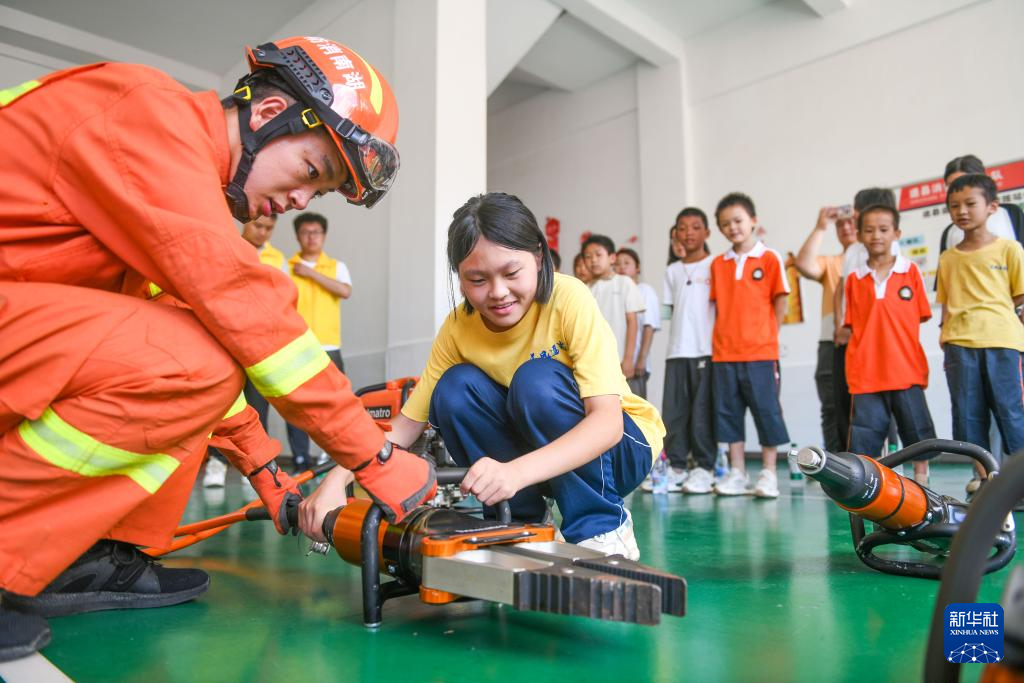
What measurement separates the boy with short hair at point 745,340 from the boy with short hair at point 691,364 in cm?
14

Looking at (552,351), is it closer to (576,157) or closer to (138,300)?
(138,300)

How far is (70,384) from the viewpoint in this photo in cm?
113

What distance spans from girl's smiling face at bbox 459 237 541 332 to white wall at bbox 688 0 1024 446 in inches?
203

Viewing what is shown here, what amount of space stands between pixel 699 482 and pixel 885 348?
1.15 meters

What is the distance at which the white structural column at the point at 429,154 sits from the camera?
495 cm

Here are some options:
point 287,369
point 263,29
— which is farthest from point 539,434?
point 263,29

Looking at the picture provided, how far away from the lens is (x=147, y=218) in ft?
3.54

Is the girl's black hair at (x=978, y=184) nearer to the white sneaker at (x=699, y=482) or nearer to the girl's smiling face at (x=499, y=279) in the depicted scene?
the white sneaker at (x=699, y=482)

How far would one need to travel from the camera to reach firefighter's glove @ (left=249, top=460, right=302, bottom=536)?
1782 millimetres

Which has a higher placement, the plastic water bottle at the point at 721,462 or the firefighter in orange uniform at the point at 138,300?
the firefighter in orange uniform at the point at 138,300

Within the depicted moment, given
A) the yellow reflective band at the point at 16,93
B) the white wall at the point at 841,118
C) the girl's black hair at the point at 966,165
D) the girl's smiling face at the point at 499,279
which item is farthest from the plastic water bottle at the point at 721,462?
the yellow reflective band at the point at 16,93

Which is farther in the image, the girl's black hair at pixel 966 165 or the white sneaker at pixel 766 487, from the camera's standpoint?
the girl's black hair at pixel 966 165

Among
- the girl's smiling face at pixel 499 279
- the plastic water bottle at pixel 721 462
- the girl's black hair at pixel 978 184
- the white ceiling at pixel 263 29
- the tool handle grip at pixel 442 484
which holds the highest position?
the white ceiling at pixel 263 29

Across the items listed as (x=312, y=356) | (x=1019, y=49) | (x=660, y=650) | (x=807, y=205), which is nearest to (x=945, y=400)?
(x=807, y=205)
